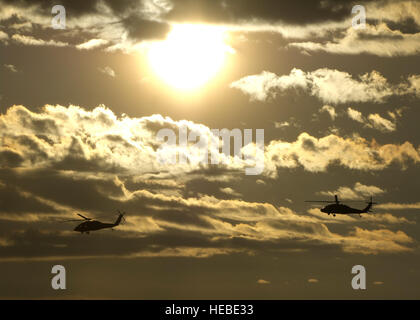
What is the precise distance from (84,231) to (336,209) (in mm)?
79103

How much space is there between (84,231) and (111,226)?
9.66 m

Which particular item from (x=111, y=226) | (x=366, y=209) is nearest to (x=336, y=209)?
(x=366, y=209)

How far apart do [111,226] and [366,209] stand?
82.0 meters

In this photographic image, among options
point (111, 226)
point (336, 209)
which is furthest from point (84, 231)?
point (336, 209)

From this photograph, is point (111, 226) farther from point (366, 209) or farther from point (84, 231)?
point (366, 209)

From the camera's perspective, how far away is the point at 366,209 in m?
187

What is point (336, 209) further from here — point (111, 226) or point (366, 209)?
point (111, 226)

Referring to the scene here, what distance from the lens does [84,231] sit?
181 metres

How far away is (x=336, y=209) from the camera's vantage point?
18350cm

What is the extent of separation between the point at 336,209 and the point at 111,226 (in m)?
71.8

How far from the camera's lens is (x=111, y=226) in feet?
614

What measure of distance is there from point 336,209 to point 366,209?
10822mm

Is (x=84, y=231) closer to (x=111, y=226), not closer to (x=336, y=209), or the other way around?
(x=111, y=226)
